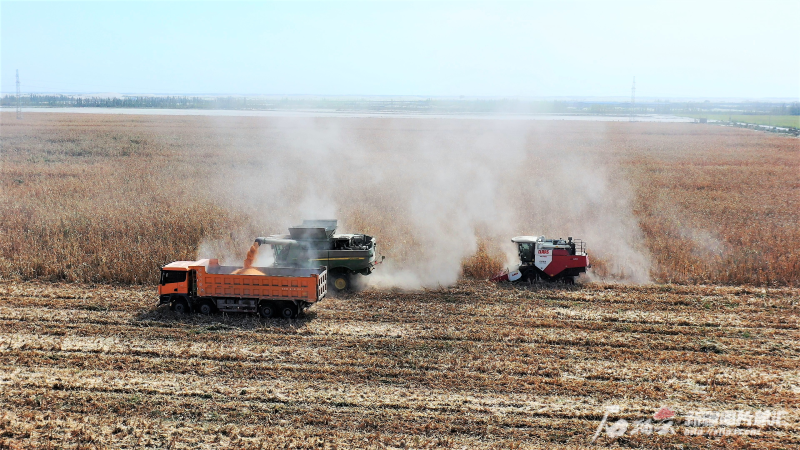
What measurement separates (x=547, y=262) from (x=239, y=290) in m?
10.1

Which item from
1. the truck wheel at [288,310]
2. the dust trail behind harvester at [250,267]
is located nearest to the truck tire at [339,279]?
the dust trail behind harvester at [250,267]

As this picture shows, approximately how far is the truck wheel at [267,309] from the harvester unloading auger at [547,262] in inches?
313

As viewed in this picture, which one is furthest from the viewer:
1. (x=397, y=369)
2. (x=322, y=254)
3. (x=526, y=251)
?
(x=526, y=251)

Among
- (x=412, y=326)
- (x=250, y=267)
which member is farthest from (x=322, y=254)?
(x=412, y=326)

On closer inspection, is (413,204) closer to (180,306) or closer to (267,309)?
(267,309)

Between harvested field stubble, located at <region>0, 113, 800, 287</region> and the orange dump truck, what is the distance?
12.4 feet

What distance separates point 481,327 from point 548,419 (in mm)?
5358

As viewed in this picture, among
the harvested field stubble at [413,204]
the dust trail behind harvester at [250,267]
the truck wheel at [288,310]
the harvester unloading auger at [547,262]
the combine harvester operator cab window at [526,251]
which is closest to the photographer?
the truck wheel at [288,310]

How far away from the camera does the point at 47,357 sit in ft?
48.7

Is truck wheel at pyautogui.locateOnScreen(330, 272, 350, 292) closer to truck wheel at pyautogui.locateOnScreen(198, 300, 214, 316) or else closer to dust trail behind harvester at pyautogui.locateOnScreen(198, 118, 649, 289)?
dust trail behind harvester at pyautogui.locateOnScreen(198, 118, 649, 289)

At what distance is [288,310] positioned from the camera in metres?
17.7

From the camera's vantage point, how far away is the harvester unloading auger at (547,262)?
831 inches

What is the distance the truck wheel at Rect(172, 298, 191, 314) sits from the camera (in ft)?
59.9

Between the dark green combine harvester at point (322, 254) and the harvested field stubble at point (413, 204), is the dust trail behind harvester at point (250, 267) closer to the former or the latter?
the dark green combine harvester at point (322, 254)
